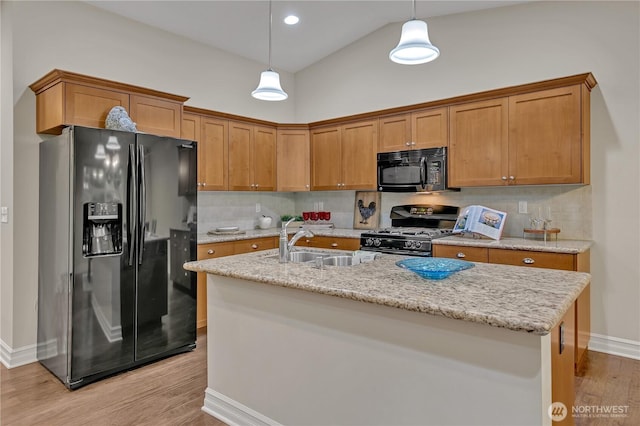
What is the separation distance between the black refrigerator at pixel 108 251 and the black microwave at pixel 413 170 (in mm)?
2147

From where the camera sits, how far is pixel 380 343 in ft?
5.45

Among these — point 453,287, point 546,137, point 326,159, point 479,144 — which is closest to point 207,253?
point 326,159

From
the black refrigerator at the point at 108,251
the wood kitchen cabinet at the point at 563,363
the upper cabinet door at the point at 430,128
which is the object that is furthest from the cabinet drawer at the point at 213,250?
the wood kitchen cabinet at the point at 563,363

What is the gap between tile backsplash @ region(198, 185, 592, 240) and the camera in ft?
11.3

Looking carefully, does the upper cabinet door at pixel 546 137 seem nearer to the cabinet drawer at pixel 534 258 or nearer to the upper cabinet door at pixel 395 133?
the cabinet drawer at pixel 534 258

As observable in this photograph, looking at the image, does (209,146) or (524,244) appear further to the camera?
(209,146)

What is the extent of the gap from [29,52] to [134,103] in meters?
0.89

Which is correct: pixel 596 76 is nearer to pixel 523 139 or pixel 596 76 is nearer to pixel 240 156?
pixel 523 139

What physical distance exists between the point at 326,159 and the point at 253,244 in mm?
1469

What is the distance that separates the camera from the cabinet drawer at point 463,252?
128 inches

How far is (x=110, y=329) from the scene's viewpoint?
9.25 ft

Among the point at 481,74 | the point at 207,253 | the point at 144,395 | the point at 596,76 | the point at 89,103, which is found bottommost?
the point at 144,395

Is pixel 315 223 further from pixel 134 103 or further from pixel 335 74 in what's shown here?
pixel 134 103

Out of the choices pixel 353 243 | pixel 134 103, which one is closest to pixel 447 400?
pixel 353 243
